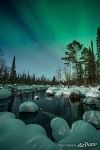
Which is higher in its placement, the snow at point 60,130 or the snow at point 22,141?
the snow at point 22,141

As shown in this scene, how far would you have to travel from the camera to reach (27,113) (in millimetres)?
12641

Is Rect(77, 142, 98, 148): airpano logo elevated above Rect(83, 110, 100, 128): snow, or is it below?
above

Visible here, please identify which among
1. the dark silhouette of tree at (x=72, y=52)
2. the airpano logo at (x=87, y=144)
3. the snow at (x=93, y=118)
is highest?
→ the dark silhouette of tree at (x=72, y=52)

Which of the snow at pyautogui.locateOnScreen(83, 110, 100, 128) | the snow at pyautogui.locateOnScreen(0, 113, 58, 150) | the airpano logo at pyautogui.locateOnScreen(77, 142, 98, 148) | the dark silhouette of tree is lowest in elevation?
the snow at pyautogui.locateOnScreen(83, 110, 100, 128)

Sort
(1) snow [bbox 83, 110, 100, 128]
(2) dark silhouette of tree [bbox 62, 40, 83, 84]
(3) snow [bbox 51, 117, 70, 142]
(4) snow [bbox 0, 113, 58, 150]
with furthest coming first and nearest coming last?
(2) dark silhouette of tree [bbox 62, 40, 83, 84] < (1) snow [bbox 83, 110, 100, 128] < (3) snow [bbox 51, 117, 70, 142] < (4) snow [bbox 0, 113, 58, 150]

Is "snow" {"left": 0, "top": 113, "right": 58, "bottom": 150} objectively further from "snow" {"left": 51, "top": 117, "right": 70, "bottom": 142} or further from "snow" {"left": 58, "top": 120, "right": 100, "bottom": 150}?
"snow" {"left": 51, "top": 117, "right": 70, "bottom": 142}

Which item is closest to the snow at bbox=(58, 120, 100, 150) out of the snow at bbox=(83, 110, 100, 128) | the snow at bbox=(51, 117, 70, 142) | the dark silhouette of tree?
the snow at bbox=(51, 117, 70, 142)

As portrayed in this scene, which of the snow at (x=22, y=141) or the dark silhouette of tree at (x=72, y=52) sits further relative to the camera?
the dark silhouette of tree at (x=72, y=52)

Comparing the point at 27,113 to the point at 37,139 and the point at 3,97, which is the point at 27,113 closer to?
the point at 37,139

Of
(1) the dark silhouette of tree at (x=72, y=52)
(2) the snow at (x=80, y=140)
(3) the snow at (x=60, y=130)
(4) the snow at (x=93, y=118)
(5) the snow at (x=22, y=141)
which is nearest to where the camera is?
(5) the snow at (x=22, y=141)

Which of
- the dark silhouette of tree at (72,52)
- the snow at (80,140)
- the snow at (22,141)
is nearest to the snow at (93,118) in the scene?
the snow at (80,140)

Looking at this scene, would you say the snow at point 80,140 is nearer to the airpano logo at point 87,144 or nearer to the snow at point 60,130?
the airpano logo at point 87,144

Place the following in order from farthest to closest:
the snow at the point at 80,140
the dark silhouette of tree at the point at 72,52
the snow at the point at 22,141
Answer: the dark silhouette of tree at the point at 72,52, the snow at the point at 80,140, the snow at the point at 22,141

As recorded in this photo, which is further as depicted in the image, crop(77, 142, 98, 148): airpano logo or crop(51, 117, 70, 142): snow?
crop(51, 117, 70, 142): snow
